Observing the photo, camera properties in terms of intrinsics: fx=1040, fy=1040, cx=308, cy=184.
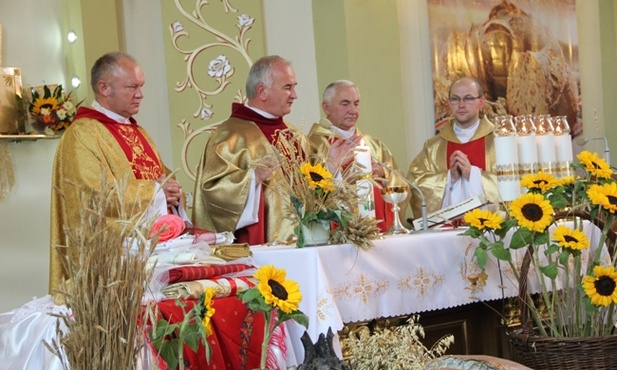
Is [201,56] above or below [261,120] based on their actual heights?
above

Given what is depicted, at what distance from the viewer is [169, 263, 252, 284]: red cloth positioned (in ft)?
12.3

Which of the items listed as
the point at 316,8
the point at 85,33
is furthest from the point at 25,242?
the point at 316,8

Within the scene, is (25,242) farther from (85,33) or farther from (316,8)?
(316,8)

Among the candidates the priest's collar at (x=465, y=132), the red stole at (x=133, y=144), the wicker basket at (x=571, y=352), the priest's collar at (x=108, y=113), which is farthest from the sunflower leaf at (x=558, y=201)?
the priest's collar at (x=465, y=132)

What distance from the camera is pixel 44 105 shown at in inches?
257

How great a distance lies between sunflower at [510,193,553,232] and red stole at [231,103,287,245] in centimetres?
149

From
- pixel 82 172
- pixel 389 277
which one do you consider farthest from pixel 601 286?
pixel 82 172

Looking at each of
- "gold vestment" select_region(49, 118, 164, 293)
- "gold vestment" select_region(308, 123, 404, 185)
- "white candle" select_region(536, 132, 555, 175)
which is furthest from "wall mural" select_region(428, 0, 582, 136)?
"gold vestment" select_region(49, 118, 164, 293)

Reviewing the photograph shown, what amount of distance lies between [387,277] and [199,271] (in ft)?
2.88

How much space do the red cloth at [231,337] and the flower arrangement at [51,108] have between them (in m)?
3.08

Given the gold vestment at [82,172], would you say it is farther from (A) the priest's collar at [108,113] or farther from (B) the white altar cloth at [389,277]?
(B) the white altar cloth at [389,277]

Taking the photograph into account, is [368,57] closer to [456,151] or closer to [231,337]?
[456,151]

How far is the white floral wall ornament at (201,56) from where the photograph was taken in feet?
23.1

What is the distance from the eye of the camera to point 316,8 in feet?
25.0
